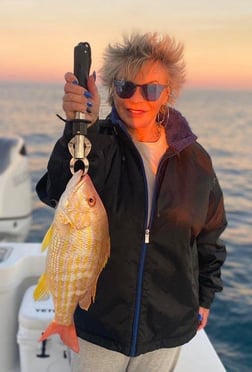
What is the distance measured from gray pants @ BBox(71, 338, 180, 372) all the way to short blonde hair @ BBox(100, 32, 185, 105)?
45.1 inches

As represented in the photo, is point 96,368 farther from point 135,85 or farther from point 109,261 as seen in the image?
point 135,85

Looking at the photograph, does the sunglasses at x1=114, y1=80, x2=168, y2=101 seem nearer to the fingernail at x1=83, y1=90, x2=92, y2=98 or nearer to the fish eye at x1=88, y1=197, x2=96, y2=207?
the fingernail at x1=83, y1=90, x2=92, y2=98

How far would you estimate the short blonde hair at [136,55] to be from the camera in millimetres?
2219

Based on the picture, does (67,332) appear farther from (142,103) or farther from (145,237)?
(142,103)

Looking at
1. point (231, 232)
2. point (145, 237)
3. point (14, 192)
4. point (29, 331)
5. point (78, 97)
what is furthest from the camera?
point (231, 232)

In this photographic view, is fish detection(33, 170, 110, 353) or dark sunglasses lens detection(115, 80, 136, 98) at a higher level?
dark sunglasses lens detection(115, 80, 136, 98)

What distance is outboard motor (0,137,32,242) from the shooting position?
5.20 m

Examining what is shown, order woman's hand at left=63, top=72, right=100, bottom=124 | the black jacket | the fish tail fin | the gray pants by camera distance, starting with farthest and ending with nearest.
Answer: the gray pants → the black jacket → the fish tail fin → woman's hand at left=63, top=72, right=100, bottom=124

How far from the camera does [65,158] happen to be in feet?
6.37

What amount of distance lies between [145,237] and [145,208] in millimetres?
123

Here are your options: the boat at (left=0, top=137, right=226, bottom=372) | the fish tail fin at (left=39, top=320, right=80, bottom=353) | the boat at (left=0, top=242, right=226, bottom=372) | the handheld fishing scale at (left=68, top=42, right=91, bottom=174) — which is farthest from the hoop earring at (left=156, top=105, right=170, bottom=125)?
the boat at (left=0, top=242, right=226, bottom=372)

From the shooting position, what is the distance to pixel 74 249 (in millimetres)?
1880

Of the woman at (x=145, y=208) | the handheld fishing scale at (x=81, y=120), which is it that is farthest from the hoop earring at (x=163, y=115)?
the handheld fishing scale at (x=81, y=120)

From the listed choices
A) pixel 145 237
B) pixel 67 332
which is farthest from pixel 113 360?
pixel 145 237
